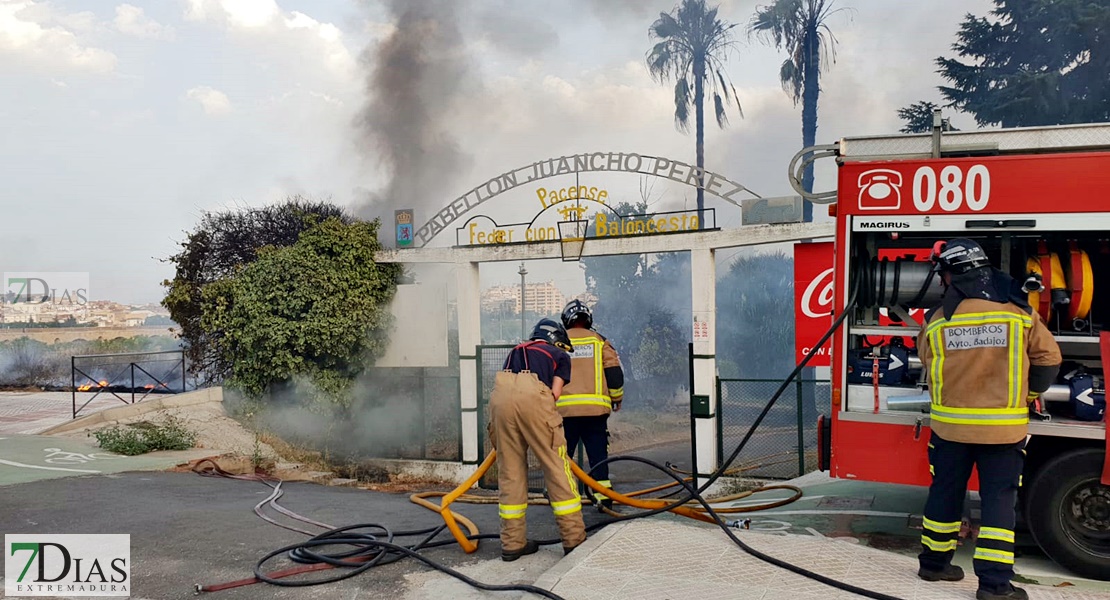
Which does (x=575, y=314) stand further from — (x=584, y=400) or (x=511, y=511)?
(x=511, y=511)

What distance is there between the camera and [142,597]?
477 centimetres

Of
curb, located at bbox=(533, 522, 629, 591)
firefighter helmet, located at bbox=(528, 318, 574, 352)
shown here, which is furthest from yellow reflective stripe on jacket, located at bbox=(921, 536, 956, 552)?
firefighter helmet, located at bbox=(528, 318, 574, 352)

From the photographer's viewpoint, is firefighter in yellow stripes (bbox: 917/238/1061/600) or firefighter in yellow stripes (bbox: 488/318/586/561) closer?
firefighter in yellow stripes (bbox: 917/238/1061/600)

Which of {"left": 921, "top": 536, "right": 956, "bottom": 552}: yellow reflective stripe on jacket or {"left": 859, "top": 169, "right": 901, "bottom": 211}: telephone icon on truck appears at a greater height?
{"left": 859, "top": 169, "right": 901, "bottom": 211}: telephone icon on truck

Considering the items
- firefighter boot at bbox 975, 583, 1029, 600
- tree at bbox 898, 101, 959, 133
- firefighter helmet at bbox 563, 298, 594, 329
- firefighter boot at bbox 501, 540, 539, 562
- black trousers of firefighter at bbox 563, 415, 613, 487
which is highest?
tree at bbox 898, 101, 959, 133

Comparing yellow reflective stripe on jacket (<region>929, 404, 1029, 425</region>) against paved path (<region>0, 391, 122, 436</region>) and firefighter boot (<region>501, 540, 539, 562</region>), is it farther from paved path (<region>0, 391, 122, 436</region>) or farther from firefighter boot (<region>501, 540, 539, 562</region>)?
paved path (<region>0, 391, 122, 436</region>)

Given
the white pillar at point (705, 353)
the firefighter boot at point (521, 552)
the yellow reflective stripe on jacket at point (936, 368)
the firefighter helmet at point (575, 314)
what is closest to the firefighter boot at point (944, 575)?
the yellow reflective stripe on jacket at point (936, 368)

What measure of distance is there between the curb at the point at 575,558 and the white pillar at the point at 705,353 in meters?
4.59

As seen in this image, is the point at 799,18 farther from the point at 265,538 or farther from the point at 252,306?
the point at 265,538

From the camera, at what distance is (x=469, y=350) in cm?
1152

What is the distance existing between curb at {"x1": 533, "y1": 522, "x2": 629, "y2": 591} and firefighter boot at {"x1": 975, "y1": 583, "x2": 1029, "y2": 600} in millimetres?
2080

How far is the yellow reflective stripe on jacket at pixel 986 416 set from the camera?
4148mm

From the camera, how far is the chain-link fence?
32.6ft

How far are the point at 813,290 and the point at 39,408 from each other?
586 inches
